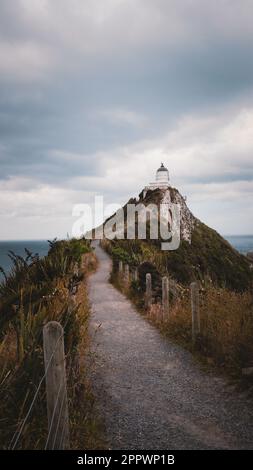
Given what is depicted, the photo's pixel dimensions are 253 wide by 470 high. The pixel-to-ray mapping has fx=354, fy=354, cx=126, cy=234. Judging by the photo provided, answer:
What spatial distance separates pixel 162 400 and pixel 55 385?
2340 mm

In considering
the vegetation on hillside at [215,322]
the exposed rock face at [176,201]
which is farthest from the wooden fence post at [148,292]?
the exposed rock face at [176,201]

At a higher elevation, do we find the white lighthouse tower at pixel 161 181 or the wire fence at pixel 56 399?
the white lighthouse tower at pixel 161 181

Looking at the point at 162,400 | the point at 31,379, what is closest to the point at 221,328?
the point at 162,400

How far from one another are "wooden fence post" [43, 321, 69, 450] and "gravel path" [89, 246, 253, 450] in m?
0.88

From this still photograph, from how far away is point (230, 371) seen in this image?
5398 mm

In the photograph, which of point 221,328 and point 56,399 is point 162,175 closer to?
point 221,328

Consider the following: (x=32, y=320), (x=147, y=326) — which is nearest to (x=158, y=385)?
(x=32, y=320)

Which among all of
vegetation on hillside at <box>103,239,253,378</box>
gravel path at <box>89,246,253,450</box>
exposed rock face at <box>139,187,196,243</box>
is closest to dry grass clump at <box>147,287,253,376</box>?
vegetation on hillside at <box>103,239,253,378</box>

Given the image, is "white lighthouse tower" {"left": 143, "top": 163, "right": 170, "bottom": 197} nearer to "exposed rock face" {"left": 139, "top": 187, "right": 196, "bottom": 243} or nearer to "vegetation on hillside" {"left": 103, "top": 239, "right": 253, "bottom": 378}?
"exposed rock face" {"left": 139, "top": 187, "right": 196, "bottom": 243}

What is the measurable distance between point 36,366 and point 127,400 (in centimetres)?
190

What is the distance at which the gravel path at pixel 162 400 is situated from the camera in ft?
12.6

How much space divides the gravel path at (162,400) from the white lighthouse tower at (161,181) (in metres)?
53.8

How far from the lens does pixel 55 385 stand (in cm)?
302

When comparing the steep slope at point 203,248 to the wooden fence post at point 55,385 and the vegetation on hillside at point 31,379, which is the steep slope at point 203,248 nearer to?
the vegetation on hillside at point 31,379
